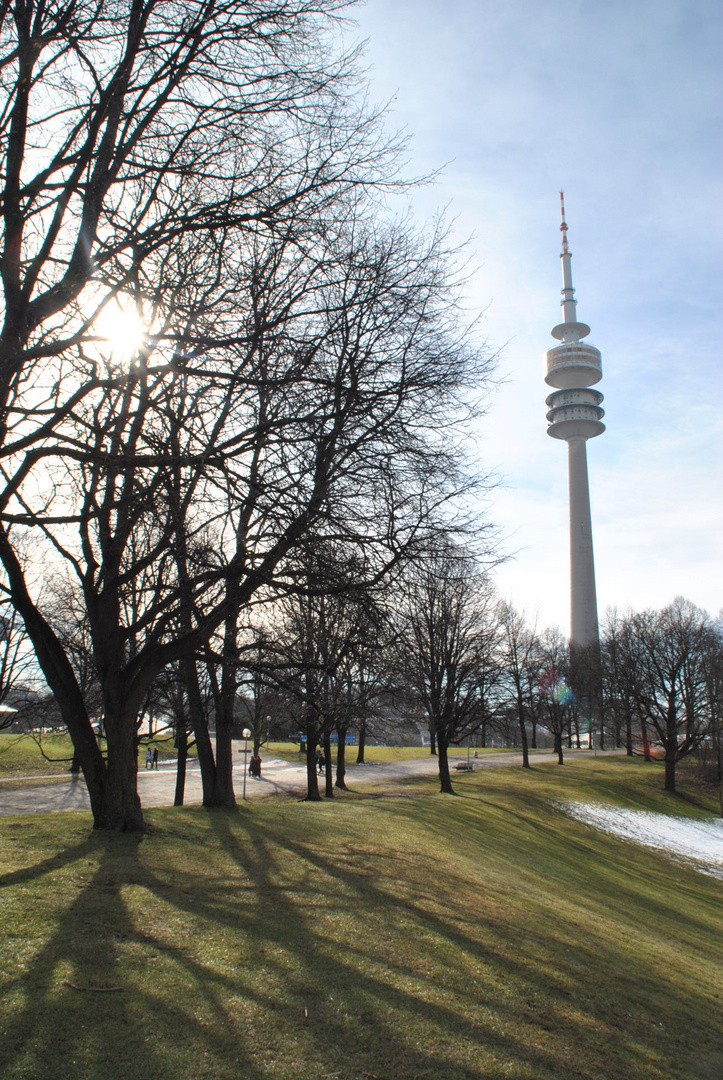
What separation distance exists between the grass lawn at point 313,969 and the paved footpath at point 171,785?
→ 12.1 meters

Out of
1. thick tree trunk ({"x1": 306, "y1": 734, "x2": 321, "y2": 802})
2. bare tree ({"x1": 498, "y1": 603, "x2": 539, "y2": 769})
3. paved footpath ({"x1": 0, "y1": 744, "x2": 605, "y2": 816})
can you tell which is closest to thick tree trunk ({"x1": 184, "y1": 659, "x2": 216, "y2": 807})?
paved footpath ({"x1": 0, "y1": 744, "x2": 605, "y2": 816})

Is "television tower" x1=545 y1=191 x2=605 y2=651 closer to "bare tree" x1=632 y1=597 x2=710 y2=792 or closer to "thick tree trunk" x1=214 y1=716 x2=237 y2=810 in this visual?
"bare tree" x1=632 y1=597 x2=710 y2=792

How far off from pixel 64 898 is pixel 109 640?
4521 millimetres

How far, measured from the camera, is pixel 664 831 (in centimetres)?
3228

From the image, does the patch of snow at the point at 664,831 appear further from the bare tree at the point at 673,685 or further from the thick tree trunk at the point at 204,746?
the thick tree trunk at the point at 204,746

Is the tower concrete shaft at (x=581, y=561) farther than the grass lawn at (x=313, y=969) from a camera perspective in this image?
Yes

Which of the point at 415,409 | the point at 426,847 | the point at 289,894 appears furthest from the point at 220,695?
the point at 415,409

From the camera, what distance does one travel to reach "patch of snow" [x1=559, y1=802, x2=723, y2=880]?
28578mm

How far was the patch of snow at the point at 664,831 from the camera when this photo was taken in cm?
2858

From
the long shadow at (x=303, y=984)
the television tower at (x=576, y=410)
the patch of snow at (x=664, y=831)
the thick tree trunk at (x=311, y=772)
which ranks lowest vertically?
the patch of snow at (x=664, y=831)

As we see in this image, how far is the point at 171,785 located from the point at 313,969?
2675 cm

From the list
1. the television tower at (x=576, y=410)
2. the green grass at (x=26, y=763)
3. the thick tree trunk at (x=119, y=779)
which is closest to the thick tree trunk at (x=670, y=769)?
the green grass at (x=26, y=763)

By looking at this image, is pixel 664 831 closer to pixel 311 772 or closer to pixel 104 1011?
pixel 311 772

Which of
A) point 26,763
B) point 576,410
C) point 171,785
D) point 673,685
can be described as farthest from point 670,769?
point 576,410
